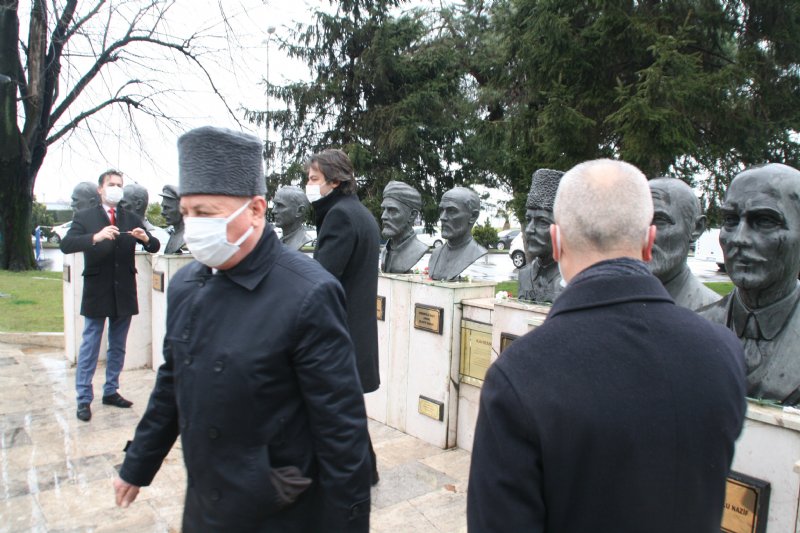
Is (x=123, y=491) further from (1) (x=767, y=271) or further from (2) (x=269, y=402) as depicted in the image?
(1) (x=767, y=271)

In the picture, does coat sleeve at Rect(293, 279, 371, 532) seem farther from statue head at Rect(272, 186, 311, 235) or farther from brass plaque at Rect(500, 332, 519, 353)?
statue head at Rect(272, 186, 311, 235)

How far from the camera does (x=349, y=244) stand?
3.55 meters

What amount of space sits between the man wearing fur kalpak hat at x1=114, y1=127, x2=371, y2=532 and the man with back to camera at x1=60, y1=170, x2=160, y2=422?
370 centimetres

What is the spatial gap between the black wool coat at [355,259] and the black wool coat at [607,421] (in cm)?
241

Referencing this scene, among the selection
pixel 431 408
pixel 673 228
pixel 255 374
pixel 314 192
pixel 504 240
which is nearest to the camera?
pixel 255 374

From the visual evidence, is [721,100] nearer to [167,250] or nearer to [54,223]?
[167,250]

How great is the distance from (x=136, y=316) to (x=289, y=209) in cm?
247

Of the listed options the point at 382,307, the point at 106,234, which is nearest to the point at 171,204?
the point at 106,234

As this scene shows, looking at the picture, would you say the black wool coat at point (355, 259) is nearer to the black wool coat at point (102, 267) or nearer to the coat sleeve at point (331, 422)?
the coat sleeve at point (331, 422)

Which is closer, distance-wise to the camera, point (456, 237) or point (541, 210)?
point (541, 210)

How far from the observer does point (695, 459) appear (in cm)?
119

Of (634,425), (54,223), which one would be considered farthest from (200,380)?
(54,223)

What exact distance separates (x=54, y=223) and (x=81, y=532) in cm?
4108

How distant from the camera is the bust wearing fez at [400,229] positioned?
19.2ft
